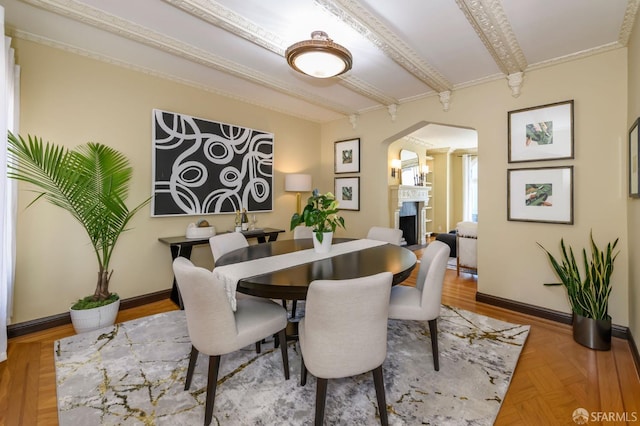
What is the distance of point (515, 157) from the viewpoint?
10.3ft

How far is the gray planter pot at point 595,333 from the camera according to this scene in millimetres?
2301

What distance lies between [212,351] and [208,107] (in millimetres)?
3197

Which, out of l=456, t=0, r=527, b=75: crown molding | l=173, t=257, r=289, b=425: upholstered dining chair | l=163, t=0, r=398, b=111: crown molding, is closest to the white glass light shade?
l=163, t=0, r=398, b=111: crown molding

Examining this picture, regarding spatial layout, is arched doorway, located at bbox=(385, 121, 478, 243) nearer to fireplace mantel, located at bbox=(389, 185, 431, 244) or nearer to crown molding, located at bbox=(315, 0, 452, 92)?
fireplace mantel, located at bbox=(389, 185, 431, 244)

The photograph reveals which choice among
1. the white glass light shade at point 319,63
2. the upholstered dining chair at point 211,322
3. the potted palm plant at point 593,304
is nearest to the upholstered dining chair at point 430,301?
the upholstered dining chair at point 211,322

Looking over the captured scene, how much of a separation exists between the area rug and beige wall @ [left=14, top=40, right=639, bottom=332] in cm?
74

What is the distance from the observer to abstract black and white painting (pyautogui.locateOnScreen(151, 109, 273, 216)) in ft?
11.1

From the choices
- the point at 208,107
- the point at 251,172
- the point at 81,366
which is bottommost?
the point at 81,366

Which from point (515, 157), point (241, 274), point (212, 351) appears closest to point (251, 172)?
point (241, 274)

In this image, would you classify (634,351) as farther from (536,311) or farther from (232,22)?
(232,22)

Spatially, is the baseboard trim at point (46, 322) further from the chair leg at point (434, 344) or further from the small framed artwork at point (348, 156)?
the small framed artwork at point (348, 156)

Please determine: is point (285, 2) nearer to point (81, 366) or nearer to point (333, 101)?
point (333, 101)

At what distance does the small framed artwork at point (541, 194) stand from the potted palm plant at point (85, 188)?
13.3 ft

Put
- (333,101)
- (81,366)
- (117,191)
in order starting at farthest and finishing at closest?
1. (333,101)
2. (117,191)
3. (81,366)
